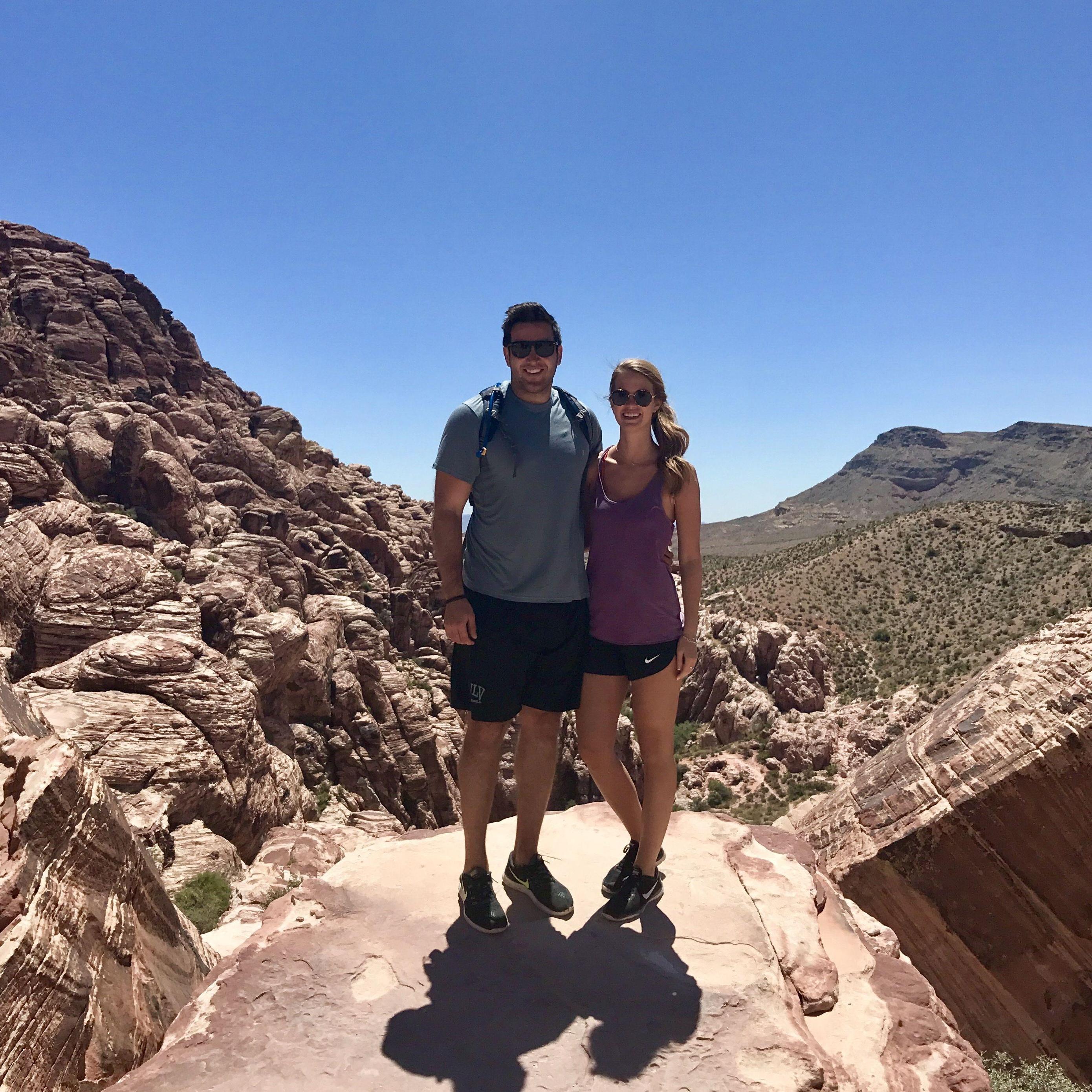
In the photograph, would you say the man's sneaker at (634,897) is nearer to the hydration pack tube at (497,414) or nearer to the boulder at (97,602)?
the hydration pack tube at (497,414)

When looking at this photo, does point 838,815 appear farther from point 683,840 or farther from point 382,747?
point 382,747

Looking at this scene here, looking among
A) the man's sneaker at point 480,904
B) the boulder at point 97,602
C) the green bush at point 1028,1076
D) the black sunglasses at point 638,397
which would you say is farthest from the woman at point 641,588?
the boulder at point 97,602

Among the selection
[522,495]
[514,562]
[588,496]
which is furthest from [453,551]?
[588,496]

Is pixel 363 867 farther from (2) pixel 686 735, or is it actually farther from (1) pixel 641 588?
(2) pixel 686 735

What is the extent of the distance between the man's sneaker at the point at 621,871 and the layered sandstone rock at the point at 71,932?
8.93ft

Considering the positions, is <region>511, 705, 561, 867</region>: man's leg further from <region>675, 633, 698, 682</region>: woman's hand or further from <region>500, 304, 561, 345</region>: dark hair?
<region>500, 304, 561, 345</region>: dark hair

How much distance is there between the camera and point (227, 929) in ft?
20.6

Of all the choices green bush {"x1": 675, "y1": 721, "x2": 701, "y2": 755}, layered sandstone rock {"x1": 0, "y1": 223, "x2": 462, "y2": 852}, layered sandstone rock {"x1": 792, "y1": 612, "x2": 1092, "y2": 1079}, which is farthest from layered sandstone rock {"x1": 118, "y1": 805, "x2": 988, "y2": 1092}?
green bush {"x1": 675, "y1": 721, "x2": 701, "y2": 755}

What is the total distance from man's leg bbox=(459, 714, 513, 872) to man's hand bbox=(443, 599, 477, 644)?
59 centimetres

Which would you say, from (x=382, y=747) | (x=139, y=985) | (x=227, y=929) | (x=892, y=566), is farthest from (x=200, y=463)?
(x=892, y=566)

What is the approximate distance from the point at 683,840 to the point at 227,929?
417 centimetres

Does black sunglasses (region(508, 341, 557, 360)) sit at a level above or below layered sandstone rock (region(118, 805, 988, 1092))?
above

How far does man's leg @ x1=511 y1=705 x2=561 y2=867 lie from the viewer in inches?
175

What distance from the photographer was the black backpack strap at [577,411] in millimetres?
4398
